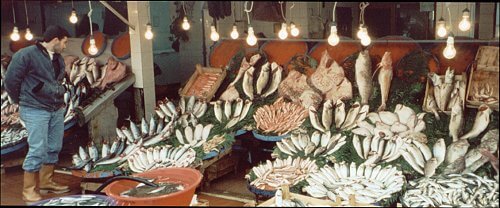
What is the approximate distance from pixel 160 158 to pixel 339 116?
2214mm

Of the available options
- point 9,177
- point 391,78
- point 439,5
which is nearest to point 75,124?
point 9,177

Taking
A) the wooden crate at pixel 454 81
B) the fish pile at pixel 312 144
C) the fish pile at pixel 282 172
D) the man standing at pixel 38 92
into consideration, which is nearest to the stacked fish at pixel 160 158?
the fish pile at pixel 282 172

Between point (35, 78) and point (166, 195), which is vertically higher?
point (35, 78)

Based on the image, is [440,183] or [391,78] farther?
[391,78]

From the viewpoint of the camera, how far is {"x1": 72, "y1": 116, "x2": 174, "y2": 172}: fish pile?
20.4 feet

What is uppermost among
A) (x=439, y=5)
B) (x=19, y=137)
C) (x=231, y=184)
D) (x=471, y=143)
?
(x=439, y=5)

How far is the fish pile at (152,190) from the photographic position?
3.52 meters

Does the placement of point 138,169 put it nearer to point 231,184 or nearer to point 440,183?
point 231,184

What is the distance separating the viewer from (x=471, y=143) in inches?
221

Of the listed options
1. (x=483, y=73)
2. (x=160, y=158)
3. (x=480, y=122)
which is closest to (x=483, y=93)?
(x=483, y=73)

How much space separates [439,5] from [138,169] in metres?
5.63

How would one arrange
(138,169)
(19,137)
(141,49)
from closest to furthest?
(19,137) → (138,169) → (141,49)

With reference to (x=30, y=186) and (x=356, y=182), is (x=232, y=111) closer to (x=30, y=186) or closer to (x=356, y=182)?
(x=356, y=182)

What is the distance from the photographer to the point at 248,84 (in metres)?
7.67
